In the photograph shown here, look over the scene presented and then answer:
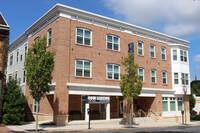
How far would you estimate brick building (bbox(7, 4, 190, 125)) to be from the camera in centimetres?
2116

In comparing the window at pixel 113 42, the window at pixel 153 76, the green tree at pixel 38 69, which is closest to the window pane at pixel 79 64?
the window at pixel 113 42

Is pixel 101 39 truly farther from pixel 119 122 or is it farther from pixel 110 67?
pixel 119 122

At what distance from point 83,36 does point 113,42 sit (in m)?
4.21

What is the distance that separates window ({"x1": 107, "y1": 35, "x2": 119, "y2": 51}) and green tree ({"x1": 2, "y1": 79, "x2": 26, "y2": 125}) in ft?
35.7

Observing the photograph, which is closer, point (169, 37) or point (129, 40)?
point (129, 40)

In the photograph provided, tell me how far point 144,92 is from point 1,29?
17.7 m

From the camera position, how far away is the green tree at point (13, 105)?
19.6 metres

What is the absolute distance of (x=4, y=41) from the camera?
68.9 ft

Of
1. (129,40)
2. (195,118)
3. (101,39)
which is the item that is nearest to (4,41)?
(101,39)

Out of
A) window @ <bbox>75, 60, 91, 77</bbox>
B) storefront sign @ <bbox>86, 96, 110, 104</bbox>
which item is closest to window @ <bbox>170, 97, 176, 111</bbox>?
storefront sign @ <bbox>86, 96, 110, 104</bbox>

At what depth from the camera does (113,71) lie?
24.9 m

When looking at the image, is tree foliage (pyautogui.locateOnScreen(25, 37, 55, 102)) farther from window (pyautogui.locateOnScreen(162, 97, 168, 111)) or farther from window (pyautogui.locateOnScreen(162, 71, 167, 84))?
window (pyautogui.locateOnScreen(162, 71, 167, 84))

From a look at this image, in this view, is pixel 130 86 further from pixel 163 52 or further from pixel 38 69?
pixel 163 52

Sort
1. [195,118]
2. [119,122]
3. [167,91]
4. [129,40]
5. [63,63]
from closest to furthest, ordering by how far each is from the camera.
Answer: [63,63] → [119,122] → [129,40] → [167,91] → [195,118]
